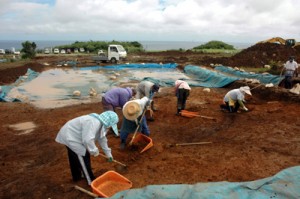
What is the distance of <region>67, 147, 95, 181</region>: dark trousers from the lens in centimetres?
391

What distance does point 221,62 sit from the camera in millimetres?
21547

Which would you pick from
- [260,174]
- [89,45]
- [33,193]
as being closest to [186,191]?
[260,174]

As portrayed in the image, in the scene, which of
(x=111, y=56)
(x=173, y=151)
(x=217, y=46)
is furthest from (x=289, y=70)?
(x=217, y=46)

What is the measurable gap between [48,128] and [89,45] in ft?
119

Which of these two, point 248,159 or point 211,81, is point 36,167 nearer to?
point 248,159

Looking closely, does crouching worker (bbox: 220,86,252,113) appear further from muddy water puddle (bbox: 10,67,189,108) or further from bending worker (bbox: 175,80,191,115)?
muddy water puddle (bbox: 10,67,189,108)

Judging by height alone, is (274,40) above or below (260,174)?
above

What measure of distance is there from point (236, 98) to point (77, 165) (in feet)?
15.8

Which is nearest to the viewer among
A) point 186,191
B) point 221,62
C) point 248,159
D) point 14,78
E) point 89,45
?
point 186,191

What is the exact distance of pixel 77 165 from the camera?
4.09 metres

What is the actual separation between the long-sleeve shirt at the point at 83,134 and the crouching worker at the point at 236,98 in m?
4.54

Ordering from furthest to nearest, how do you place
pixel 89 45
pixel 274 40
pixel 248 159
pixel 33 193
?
pixel 89 45
pixel 274 40
pixel 248 159
pixel 33 193

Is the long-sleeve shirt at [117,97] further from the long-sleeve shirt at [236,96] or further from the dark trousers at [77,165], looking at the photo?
the long-sleeve shirt at [236,96]

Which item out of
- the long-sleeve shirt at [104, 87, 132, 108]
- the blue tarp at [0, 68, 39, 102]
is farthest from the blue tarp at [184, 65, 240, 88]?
the blue tarp at [0, 68, 39, 102]
